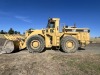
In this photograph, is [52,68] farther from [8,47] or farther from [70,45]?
[8,47]

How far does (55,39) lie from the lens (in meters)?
14.2

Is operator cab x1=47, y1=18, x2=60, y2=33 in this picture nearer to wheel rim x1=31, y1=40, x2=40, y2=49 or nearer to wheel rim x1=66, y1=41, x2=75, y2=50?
wheel rim x1=66, y1=41, x2=75, y2=50

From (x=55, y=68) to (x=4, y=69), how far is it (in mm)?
2400

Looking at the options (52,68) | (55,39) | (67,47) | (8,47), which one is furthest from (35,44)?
(52,68)

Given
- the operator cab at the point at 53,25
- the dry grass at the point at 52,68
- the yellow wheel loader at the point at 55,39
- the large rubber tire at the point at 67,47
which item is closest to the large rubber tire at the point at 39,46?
the yellow wheel loader at the point at 55,39

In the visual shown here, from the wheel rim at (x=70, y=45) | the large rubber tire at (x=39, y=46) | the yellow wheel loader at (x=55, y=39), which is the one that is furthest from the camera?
the wheel rim at (x=70, y=45)

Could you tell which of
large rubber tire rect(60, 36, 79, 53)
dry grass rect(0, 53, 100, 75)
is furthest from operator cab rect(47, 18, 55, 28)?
dry grass rect(0, 53, 100, 75)

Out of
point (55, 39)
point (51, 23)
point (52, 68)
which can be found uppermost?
point (51, 23)

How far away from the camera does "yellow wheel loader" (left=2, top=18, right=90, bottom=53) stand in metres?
14.1

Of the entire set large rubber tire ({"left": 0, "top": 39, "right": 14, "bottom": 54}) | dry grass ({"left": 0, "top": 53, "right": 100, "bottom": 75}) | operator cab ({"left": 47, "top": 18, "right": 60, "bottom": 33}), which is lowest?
dry grass ({"left": 0, "top": 53, "right": 100, "bottom": 75})

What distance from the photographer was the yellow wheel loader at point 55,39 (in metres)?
14.1

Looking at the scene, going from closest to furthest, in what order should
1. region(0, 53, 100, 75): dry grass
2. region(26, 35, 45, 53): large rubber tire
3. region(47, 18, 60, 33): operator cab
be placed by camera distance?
1. region(0, 53, 100, 75): dry grass
2. region(26, 35, 45, 53): large rubber tire
3. region(47, 18, 60, 33): operator cab

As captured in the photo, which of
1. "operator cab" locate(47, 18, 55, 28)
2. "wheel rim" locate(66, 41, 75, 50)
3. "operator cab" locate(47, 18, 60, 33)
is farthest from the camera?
"operator cab" locate(47, 18, 55, 28)

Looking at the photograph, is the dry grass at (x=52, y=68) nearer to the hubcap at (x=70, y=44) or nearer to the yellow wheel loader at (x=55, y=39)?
the yellow wheel loader at (x=55, y=39)
